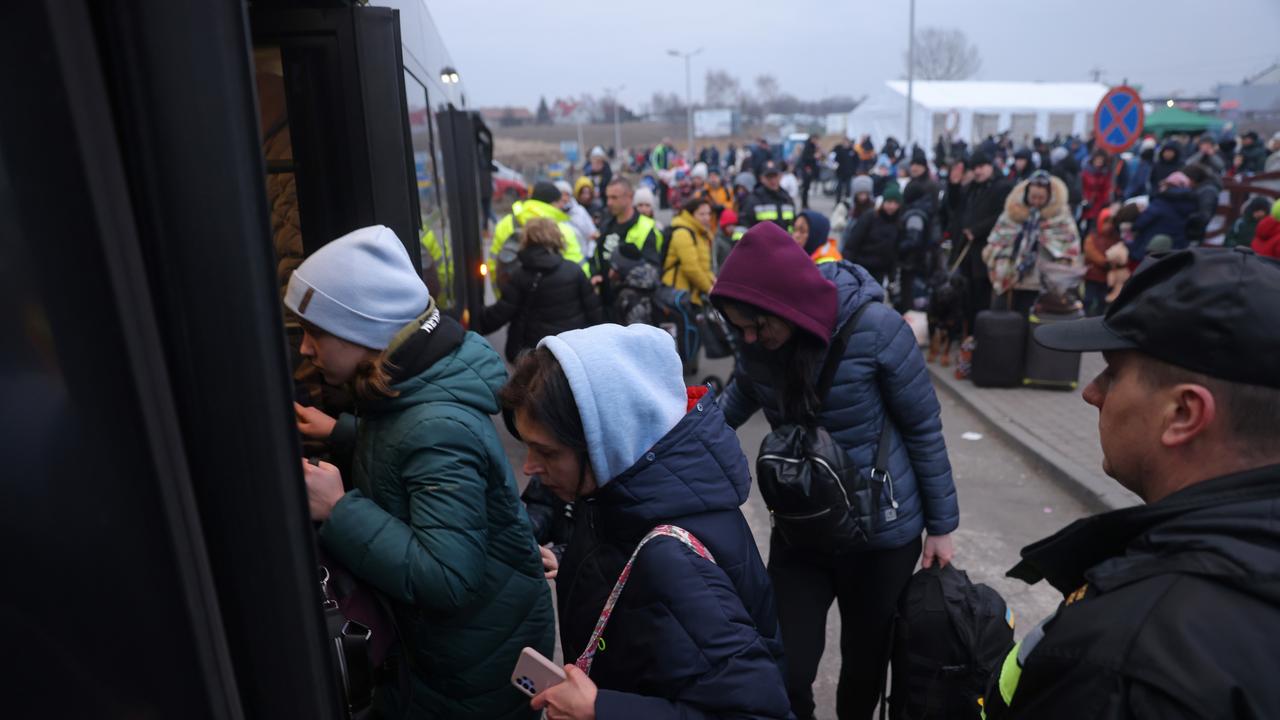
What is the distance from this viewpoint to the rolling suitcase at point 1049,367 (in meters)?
7.48

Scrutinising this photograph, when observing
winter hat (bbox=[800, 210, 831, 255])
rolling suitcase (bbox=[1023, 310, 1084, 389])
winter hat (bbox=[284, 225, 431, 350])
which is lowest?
rolling suitcase (bbox=[1023, 310, 1084, 389])

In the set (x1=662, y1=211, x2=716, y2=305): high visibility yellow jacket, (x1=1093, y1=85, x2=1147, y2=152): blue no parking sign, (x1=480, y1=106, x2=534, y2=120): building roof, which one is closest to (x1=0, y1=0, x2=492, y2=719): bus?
(x1=662, y1=211, x2=716, y2=305): high visibility yellow jacket

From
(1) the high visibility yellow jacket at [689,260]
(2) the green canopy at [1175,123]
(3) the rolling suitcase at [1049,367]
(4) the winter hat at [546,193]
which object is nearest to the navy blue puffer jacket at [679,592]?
(1) the high visibility yellow jacket at [689,260]

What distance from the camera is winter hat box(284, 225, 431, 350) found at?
6.72ft

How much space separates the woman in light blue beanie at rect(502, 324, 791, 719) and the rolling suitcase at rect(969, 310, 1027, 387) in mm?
6355

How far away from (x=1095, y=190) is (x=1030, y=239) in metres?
7.50

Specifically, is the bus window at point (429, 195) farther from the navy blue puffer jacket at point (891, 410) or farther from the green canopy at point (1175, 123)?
the green canopy at point (1175, 123)

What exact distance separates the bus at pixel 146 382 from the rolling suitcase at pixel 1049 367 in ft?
24.6

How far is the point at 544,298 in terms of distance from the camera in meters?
6.06

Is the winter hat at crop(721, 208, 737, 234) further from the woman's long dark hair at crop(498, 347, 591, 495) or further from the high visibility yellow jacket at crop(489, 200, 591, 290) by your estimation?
the woman's long dark hair at crop(498, 347, 591, 495)

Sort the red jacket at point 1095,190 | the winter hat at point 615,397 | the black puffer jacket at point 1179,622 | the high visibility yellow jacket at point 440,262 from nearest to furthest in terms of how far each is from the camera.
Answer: the black puffer jacket at point 1179,622
the winter hat at point 615,397
the high visibility yellow jacket at point 440,262
the red jacket at point 1095,190

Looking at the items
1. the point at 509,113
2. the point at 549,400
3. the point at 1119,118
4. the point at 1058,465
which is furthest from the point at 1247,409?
the point at 509,113

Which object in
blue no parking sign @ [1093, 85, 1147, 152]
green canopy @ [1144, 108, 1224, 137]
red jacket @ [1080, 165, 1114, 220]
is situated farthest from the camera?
green canopy @ [1144, 108, 1224, 137]

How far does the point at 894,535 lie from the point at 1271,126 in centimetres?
4966
